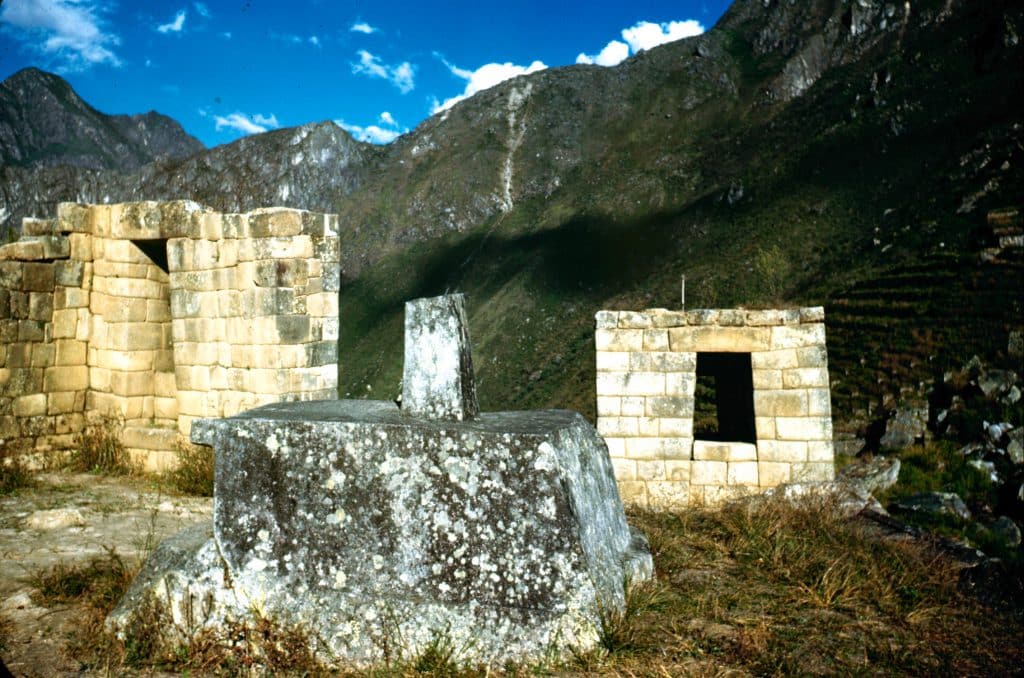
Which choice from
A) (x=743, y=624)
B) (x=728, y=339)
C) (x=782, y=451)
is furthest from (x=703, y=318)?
(x=743, y=624)

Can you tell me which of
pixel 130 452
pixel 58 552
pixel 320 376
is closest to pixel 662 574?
pixel 58 552

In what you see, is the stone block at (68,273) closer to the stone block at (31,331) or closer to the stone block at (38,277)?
the stone block at (38,277)

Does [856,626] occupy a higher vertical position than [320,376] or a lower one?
lower

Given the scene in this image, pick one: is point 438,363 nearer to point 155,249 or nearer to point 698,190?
point 155,249

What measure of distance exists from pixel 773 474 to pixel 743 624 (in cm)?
504

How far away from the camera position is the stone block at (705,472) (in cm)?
799

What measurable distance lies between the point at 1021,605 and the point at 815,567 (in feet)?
4.00

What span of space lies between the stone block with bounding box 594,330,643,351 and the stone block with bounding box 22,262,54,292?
5654 mm

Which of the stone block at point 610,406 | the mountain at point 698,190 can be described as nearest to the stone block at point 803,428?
the stone block at point 610,406

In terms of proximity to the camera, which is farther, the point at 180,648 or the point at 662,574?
the point at 662,574

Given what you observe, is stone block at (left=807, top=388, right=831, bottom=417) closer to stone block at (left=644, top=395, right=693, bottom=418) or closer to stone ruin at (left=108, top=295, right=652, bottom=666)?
stone block at (left=644, top=395, right=693, bottom=418)

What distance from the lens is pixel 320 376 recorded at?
685 cm

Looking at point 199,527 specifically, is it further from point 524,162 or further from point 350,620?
point 524,162

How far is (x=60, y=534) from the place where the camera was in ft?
16.1
